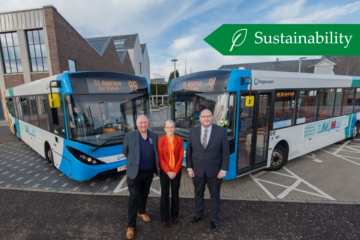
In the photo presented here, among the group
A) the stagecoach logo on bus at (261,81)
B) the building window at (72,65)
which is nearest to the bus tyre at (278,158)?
the stagecoach logo on bus at (261,81)

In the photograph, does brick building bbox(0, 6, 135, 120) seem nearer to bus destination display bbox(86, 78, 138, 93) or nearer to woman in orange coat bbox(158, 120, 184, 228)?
bus destination display bbox(86, 78, 138, 93)

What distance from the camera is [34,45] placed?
54.4 feet

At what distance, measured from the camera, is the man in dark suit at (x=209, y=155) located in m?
2.70

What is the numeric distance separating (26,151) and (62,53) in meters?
12.8

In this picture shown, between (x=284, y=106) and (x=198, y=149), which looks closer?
(x=198, y=149)

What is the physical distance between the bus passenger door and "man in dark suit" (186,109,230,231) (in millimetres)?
1496

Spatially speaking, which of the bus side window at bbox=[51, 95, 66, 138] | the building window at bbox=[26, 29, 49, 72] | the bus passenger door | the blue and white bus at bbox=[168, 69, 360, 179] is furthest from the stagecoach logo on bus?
the building window at bbox=[26, 29, 49, 72]

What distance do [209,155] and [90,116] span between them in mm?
2984

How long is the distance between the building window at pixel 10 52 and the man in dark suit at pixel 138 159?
841 inches

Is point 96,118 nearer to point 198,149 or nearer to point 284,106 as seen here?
point 198,149

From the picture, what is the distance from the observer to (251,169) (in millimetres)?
4496

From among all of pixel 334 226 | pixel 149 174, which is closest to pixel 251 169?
pixel 334 226

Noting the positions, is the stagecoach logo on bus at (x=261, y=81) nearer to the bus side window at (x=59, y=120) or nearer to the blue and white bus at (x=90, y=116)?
the blue and white bus at (x=90, y=116)

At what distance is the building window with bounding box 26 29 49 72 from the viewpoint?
53.7ft
